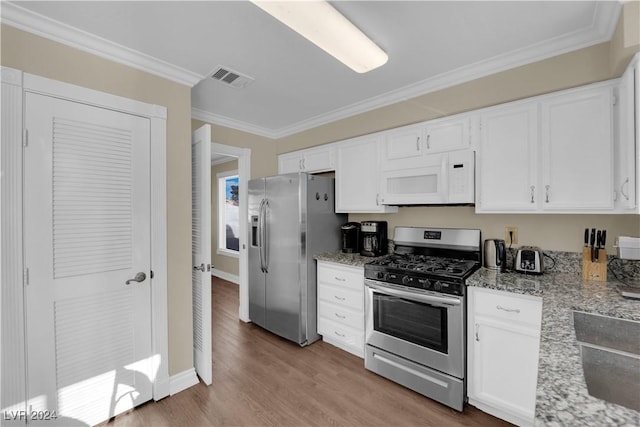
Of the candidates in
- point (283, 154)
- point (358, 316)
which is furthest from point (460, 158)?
point (283, 154)

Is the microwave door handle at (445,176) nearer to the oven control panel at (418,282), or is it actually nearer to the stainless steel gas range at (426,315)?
the stainless steel gas range at (426,315)

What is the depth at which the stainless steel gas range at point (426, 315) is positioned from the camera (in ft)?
6.70

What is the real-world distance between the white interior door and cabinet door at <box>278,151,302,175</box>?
1.48 m

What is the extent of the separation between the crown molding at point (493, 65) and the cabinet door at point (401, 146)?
31cm

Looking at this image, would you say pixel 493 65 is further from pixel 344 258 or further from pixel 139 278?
pixel 139 278

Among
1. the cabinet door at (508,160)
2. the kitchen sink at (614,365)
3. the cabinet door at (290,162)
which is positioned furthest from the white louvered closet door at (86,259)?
the cabinet door at (508,160)

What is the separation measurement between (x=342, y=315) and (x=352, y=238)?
85cm

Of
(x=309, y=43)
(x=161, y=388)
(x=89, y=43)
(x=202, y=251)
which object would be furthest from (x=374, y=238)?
(x=89, y=43)

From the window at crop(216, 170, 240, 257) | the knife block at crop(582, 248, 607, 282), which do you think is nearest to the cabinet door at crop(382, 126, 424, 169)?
the knife block at crop(582, 248, 607, 282)

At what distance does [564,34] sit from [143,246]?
326cm

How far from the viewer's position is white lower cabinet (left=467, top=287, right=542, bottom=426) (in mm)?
1771

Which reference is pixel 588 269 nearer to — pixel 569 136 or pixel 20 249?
pixel 569 136

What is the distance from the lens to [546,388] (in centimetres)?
70

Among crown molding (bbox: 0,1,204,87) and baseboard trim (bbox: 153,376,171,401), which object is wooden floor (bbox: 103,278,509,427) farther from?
crown molding (bbox: 0,1,204,87)
